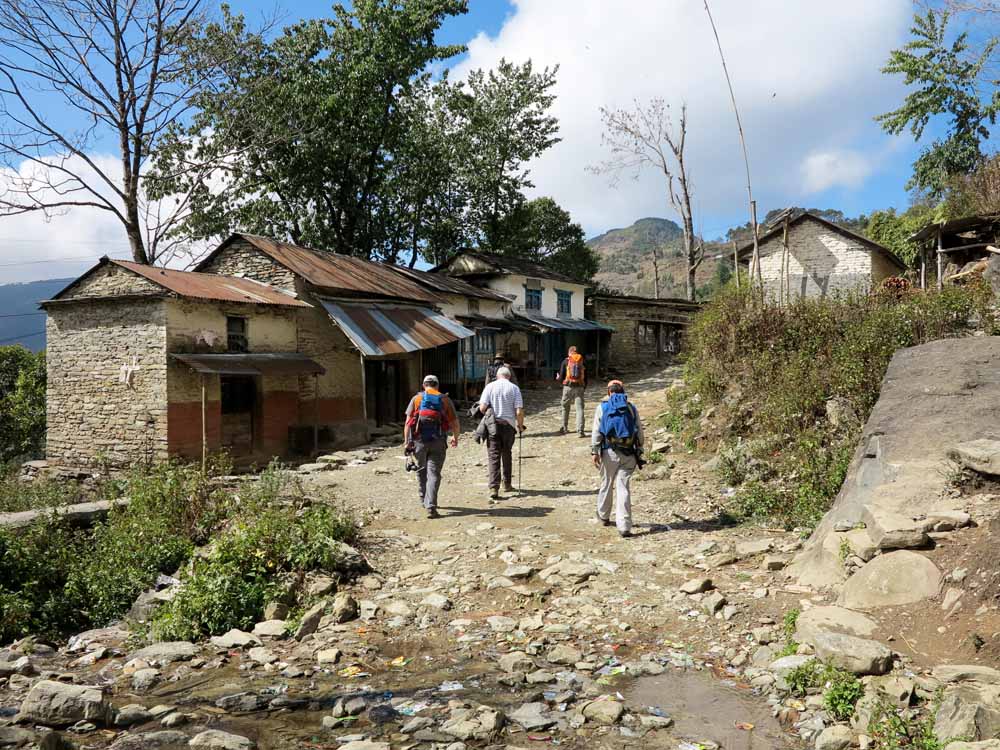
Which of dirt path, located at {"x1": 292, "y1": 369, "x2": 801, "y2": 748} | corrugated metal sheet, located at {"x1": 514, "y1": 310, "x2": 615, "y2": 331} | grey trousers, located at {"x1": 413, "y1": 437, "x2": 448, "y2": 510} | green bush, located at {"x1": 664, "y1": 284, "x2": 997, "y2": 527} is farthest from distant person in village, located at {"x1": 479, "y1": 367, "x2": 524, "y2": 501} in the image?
corrugated metal sheet, located at {"x1": 514, "y1": 310, "x2": 615, "y2": 331}

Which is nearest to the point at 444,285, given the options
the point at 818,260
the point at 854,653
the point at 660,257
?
the point at 818,260

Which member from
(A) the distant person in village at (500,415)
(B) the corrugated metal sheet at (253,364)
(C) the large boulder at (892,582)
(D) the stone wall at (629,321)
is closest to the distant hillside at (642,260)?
(D) the stone wall at (629,321)

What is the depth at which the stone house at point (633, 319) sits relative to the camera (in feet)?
95.9

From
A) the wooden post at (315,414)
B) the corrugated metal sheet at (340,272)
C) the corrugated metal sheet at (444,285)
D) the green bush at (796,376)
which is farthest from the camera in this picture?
the corrugated metal sheet at (444,285)

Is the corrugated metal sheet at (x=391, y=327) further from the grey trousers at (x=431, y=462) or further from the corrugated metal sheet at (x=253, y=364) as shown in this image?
the grey trousers at (x=431, y=462)

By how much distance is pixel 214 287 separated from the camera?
14766 mm

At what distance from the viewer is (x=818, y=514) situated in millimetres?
7699

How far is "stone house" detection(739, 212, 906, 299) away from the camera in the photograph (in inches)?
881

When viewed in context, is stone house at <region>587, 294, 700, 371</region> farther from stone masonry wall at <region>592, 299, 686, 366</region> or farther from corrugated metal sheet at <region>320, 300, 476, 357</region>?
corrugated metal sheet at <region>320, 300, 476, 357</region>

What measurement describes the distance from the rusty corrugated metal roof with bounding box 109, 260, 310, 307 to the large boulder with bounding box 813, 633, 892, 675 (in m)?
12.5

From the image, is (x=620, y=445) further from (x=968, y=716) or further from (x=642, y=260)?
(x=642, y=260)

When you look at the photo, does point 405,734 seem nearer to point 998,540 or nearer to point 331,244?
point 998,540

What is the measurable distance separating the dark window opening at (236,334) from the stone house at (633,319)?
56.5 ft

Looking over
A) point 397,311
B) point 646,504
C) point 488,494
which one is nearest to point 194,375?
point 397,311
